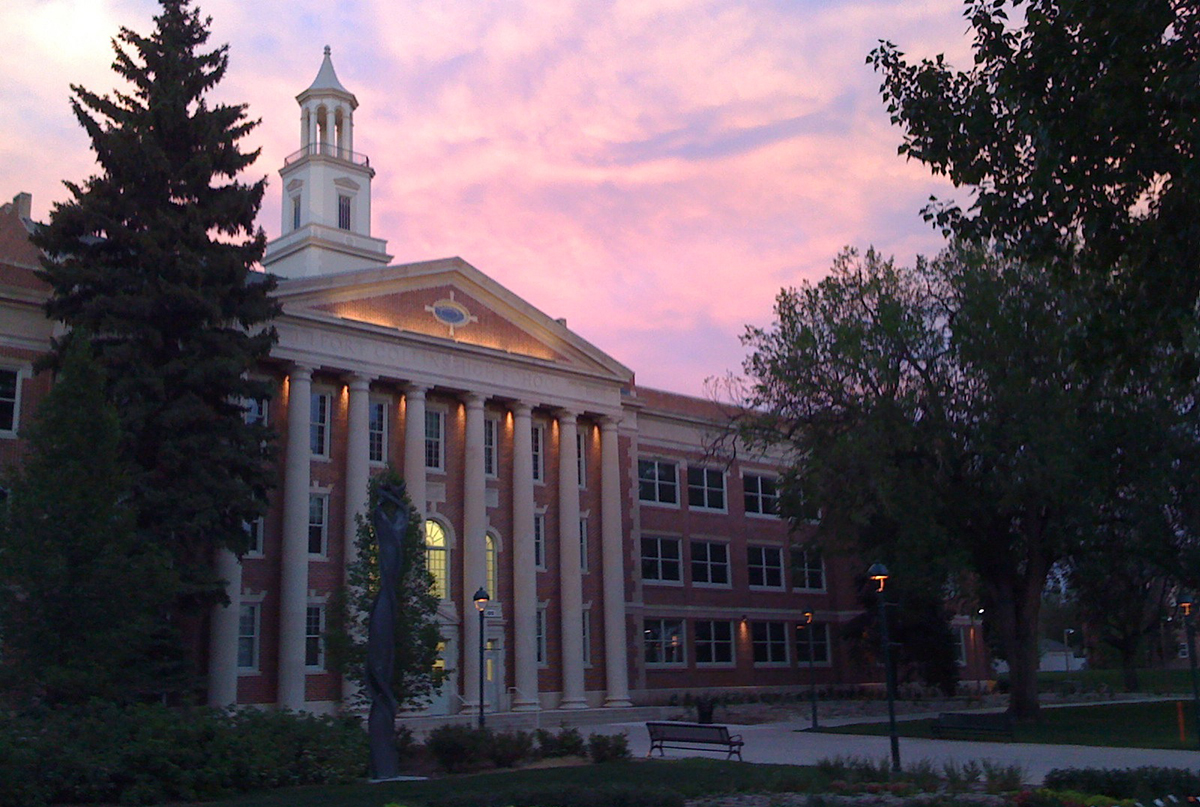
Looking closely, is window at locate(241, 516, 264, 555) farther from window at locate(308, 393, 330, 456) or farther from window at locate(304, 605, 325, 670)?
window at locate(308, 393, 330, 456)

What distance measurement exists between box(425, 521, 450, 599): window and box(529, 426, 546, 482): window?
5.14 m

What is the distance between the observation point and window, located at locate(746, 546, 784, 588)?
55.3 meters

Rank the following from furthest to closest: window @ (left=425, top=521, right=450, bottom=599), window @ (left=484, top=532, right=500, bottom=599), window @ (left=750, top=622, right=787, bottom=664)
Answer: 1. window @ (left=750, top=622, right=787, bottom=664)
2. window @ (left=484, top=532, right=500, bottom=599)
3. window @ (left=425, top=521, right=450, bottom=599)

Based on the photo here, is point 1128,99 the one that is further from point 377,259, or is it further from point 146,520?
point 377,259

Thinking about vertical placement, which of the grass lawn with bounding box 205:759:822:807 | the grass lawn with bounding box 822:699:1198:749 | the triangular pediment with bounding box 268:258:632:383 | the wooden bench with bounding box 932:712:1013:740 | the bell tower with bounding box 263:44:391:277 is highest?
the bell tower with bounding box 263:44:391:277

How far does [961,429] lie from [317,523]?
70.3 ft

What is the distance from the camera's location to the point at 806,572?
189ft

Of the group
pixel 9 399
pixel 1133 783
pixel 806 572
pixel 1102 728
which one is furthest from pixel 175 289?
pixel 806 572

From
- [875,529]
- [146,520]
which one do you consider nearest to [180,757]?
[146,520]

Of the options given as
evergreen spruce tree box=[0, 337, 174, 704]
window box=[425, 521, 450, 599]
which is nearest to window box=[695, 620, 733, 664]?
window box=[425, 521, 450, 599]

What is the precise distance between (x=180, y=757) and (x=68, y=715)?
3.03 m

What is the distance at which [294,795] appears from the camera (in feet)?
59.2

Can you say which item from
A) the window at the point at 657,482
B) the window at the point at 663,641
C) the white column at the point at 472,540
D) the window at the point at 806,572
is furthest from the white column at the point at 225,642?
the window at the point at 806,572

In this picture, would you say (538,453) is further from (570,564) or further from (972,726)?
(972,726)
